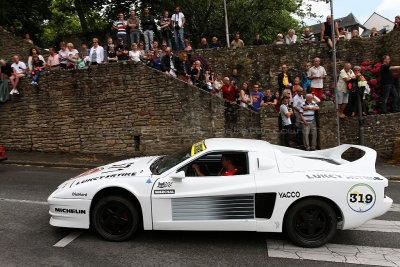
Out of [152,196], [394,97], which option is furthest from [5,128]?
[394,97]

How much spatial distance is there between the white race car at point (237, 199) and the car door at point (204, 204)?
0.5 inches

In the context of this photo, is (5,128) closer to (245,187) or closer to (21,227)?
(21,227)

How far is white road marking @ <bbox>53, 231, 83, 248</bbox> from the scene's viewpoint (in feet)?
15.2

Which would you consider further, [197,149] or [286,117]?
[286,117]

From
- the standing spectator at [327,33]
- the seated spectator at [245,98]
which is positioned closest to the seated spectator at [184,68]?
the seated spectator at [245,98]

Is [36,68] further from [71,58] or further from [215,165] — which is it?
[215,165]

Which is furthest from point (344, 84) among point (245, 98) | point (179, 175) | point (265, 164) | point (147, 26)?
point (179, 175)

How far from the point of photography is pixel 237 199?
4531mm

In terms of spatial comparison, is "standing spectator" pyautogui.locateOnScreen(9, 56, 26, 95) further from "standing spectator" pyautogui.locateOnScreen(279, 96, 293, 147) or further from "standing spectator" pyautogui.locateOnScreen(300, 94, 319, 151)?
"standing spectator" pyautogui.locateOnScreen(300, 94, 319, 151)

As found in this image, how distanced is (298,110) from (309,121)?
54 centimetres

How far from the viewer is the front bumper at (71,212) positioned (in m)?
4.69

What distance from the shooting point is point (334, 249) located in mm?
4559

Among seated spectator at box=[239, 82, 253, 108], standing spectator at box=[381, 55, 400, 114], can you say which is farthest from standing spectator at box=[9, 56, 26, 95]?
standing spectator at box=[381, 55, 400, 114]

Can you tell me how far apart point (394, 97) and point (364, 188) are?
28.7 ft
